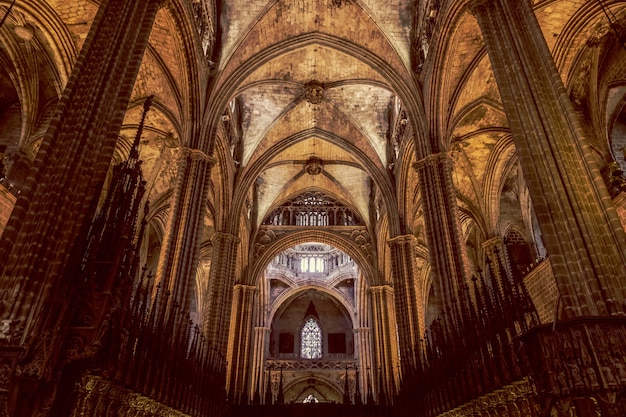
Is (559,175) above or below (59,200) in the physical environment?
above

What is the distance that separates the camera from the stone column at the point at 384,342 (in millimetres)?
18244

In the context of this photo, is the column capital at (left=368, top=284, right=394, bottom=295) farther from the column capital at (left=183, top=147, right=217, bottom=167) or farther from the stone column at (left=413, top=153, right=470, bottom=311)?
the column capital at (left=183, top=147, right=217, bottom=167)

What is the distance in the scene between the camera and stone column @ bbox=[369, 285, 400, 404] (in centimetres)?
1824

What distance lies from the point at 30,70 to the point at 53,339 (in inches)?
472

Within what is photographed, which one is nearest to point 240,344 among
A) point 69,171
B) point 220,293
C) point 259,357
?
point 220,293

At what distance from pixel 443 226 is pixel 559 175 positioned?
5558mm

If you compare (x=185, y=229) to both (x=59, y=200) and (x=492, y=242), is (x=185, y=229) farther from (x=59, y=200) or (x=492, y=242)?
(x=492, y=242)

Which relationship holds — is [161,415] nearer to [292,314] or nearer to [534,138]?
[534,138]

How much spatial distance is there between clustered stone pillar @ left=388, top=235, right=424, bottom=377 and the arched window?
15.6 metres

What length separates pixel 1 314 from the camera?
4.67 metres

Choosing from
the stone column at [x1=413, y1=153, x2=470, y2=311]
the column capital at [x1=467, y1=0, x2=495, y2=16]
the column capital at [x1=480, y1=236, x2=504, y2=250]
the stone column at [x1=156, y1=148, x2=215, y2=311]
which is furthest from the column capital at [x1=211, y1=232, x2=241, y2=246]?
the column capital at [x1=467, y1=0, x2=495, y2=16]

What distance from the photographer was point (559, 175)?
6297 mm

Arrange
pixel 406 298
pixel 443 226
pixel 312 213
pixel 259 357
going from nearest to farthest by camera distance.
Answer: pixel 443 226 < pixel 406 298 < pixel 312 213 < pixel 259 357

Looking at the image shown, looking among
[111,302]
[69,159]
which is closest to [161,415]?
[111,302]
